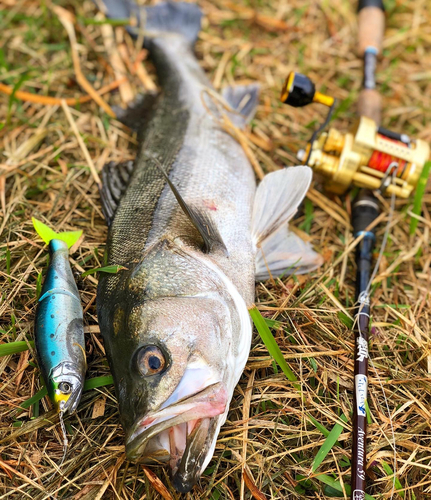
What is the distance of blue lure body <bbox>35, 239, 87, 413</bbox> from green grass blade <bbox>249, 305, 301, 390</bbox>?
3.14ft

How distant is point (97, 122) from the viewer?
3.84 meters

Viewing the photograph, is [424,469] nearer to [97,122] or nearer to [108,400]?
[108,400]

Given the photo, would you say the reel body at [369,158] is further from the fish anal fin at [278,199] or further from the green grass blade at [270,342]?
the green grass blade at [270,342]

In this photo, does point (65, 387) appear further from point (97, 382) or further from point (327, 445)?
point (327, 445)

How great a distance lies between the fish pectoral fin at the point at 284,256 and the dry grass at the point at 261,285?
85 mm

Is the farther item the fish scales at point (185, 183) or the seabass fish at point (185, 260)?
the fish scales at point (185, 183)

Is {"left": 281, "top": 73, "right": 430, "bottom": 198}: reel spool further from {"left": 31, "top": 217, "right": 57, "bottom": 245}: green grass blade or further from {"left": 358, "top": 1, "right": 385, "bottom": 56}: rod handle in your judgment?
{"left": 31, "top": 217, "right": 57, "bottom": 245}: green grass blade

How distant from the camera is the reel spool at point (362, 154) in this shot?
125 inches

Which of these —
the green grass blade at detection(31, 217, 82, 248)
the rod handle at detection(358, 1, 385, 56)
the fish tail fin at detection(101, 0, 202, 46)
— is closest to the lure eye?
the green grass blade at detection(31, 217, 82, 248)

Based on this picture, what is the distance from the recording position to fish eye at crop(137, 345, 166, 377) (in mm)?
2027

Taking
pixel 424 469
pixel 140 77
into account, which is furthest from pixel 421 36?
pixel 424 469

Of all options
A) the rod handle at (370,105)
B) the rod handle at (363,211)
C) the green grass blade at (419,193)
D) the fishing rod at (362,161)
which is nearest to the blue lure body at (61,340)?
the fishing rod at (362,161)

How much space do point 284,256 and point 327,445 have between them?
3.90 ft

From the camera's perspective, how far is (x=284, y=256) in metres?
3.04
